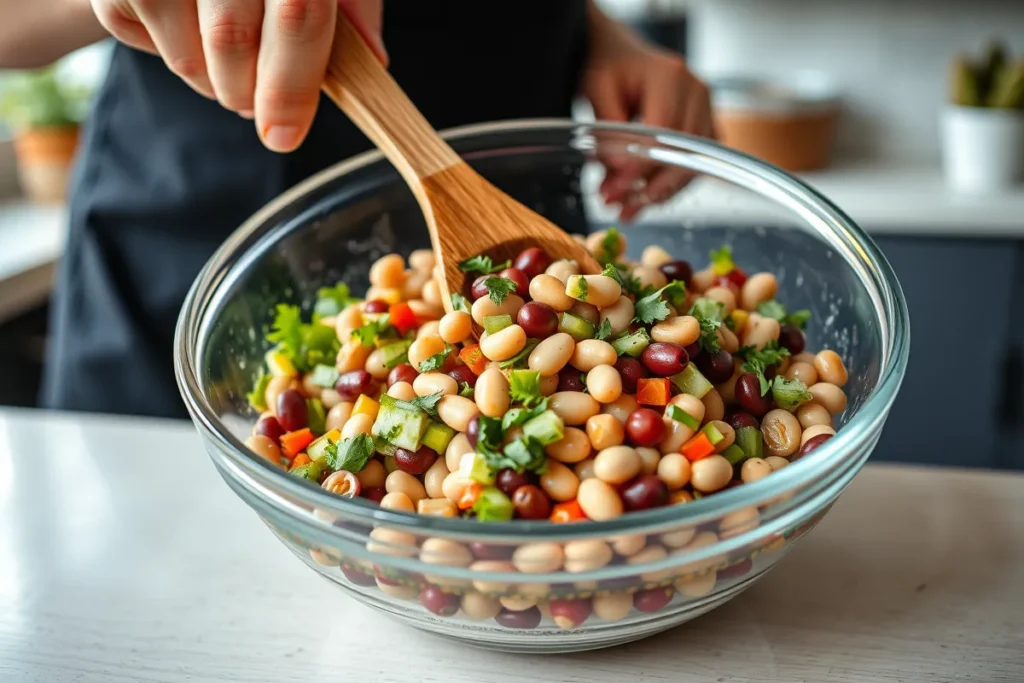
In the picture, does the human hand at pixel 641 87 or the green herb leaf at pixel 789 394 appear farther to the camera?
the human hand at pixel 641 87

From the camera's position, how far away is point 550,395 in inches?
28.9

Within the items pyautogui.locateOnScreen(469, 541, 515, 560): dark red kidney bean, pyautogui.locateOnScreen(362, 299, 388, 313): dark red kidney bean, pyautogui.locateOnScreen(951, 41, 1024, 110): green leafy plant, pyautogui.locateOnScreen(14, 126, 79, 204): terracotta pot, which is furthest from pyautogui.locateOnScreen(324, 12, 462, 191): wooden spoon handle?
pyautogui.locateOnScreen(14, 126, 79, 204): terracotta pot

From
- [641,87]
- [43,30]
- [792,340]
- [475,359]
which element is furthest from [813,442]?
[43,30]

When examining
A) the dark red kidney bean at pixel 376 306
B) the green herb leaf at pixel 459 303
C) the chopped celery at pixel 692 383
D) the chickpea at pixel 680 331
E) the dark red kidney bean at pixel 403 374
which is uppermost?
the chickpea at pixel 680 331

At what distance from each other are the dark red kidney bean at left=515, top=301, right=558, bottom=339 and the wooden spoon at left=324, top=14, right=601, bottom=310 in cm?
12

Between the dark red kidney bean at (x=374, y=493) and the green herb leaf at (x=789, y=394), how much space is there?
1.08ft

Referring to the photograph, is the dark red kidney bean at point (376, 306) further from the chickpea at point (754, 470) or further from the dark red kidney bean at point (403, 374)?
the chickpea at point (754, 470)

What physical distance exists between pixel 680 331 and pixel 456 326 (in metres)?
0.18

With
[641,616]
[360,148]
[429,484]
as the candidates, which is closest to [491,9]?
[360,148]

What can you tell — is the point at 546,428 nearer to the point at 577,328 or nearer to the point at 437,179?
the point at 577,328

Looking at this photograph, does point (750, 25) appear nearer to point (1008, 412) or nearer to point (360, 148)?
point (1008, 412)

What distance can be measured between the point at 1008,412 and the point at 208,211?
179 centimetres

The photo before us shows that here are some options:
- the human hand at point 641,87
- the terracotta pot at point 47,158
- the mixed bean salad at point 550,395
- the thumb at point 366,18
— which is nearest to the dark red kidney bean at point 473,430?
the mixed bean salad at point 550,395

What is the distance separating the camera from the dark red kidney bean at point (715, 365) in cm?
77
